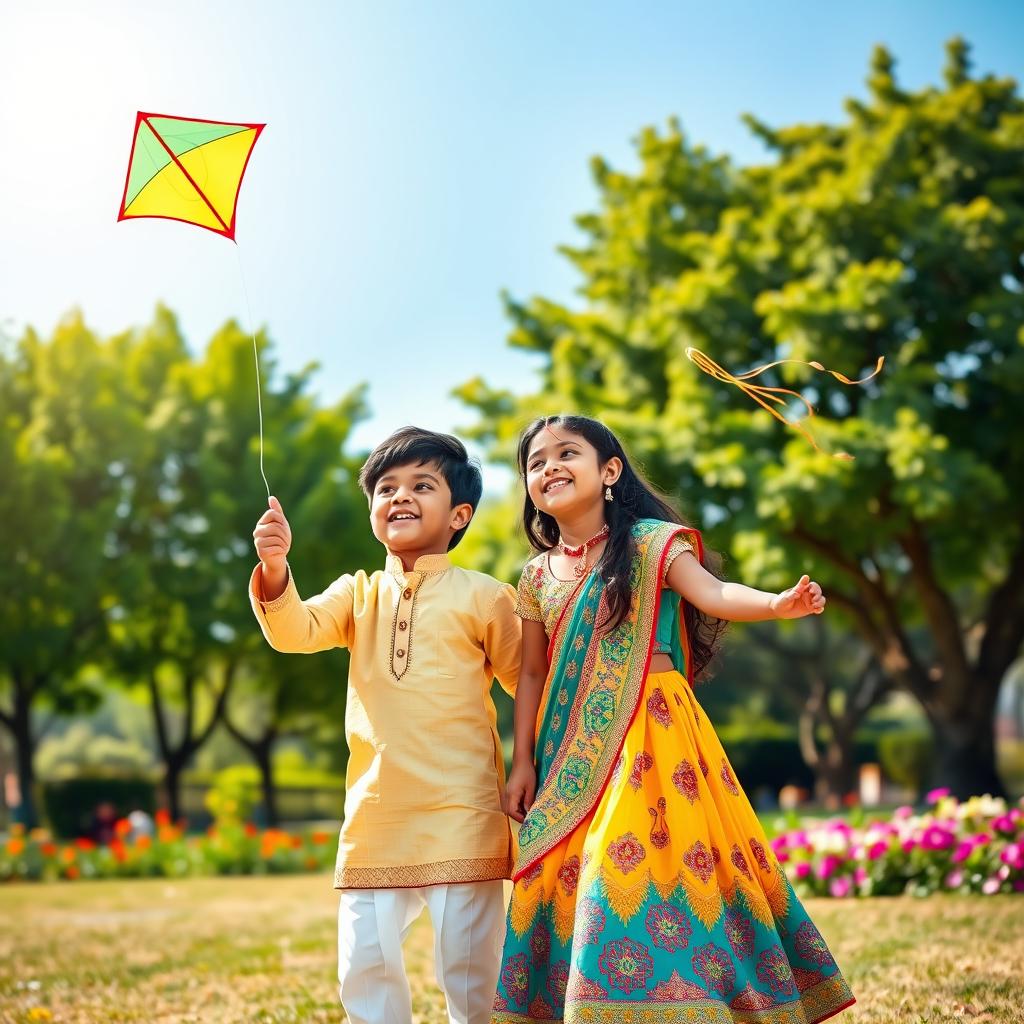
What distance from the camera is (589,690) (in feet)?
10.9

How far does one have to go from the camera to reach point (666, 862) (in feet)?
10.1

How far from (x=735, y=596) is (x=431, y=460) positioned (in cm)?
106

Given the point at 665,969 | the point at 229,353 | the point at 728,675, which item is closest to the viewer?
the point at 665,969

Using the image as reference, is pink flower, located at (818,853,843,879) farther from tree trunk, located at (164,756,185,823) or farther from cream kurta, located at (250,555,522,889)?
tree trunk, located at (164,756,185,823)

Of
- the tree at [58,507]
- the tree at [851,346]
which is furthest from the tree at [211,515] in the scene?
the tree at [851,346]

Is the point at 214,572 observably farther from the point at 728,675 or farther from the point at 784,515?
the point at 728,675

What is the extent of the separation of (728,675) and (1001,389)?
2035 cm

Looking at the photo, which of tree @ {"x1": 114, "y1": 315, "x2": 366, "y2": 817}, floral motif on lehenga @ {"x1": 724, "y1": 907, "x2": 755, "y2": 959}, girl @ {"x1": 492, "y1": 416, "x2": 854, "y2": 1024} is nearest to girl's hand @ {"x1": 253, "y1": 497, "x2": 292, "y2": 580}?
girl @ {"x1": 492, "y1": 416, "x2": 854, "y2": 1024}

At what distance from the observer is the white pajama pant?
3279 mm

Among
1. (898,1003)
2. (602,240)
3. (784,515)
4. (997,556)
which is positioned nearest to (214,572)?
(602,240)

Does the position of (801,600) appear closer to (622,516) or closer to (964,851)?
(622,516)

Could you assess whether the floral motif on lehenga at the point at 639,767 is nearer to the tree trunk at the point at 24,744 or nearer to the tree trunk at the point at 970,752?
the tree trunk at the point at 970,752

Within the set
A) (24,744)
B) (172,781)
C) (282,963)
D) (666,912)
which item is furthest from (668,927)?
(172,781)

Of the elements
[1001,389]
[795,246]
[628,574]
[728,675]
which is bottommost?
[728,675]
